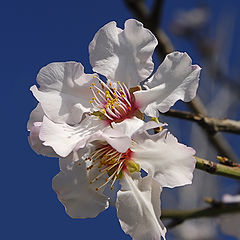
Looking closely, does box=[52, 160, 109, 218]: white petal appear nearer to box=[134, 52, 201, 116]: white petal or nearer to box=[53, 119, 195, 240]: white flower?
box=[53, 119, 195, 240]: white flower

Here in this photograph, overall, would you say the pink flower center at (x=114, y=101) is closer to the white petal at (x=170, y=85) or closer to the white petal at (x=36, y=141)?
the white petal at (x=170, y=85)

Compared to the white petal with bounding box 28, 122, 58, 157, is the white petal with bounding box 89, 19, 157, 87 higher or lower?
higher

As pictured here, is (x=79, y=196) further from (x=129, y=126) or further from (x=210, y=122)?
(x=210, y=122)

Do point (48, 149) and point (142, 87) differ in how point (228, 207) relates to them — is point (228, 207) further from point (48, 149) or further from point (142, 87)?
point (48, 149)

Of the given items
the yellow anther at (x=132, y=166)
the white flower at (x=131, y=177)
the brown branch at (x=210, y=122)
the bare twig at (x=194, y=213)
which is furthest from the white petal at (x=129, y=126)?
the bare twig at (x=194, y=213)

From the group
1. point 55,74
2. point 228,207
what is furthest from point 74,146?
point 228,207

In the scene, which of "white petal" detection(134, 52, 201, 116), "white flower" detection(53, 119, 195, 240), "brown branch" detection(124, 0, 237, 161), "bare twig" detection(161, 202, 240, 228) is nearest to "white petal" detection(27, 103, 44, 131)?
"white flower" detection(53, 119, 195, 240)
